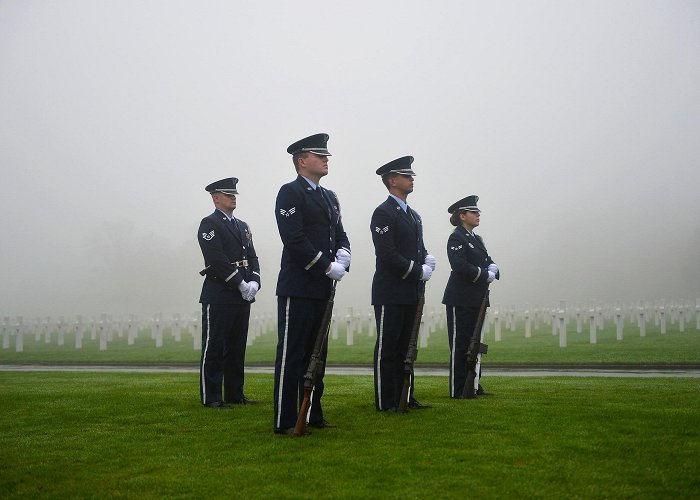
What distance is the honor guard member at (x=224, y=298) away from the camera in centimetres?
958

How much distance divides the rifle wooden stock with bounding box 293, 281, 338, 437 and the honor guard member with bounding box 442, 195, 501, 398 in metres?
3.18

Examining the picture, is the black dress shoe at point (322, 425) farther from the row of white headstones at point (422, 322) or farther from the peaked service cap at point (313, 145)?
the row of white headstones at point (422, 322)

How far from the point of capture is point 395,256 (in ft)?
28.6

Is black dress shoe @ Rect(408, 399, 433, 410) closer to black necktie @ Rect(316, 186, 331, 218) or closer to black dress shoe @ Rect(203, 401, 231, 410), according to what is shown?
black dress shoe @ Rect(203, 401, 231, 410)

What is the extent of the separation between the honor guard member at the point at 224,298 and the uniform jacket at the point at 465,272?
103 inches

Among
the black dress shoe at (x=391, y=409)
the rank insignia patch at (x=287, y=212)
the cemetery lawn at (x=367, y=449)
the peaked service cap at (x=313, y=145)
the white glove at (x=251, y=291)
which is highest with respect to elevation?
the peaked service cap at (x=313, y=145)

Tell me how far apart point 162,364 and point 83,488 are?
16310mm

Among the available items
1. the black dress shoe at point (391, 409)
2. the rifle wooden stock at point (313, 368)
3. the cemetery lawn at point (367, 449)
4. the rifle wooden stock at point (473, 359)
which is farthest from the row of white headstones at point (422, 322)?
the rifle wooden stock at point (313, 368)

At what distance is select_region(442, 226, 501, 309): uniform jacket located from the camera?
34.0ft

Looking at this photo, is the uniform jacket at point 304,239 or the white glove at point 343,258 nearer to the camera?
the uniform jacket at point 304,239

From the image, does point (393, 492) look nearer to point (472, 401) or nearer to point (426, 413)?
point (426, 413)

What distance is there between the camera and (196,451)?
21.0 feet

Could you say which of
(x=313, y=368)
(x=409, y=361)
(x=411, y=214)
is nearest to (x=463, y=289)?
(x=411, y=214)

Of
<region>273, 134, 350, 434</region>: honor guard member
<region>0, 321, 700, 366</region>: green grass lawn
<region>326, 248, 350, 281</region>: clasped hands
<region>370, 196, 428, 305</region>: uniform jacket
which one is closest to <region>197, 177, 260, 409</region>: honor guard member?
<region>370, 196, 428, 305</region>: uniform jacket
